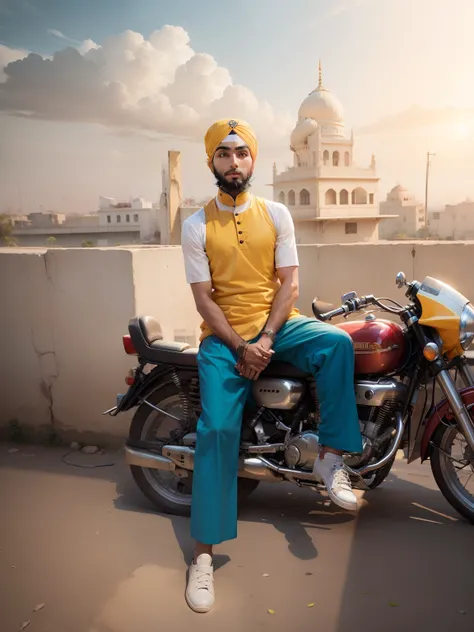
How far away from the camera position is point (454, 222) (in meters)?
54.7

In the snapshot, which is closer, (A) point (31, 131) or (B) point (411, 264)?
(B) point (411, 264)

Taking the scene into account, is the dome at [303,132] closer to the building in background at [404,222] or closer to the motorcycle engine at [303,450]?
the building in background at [404,222]

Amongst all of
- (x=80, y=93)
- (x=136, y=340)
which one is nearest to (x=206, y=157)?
(x=136, y=340)

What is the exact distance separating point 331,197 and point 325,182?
57.6 inches

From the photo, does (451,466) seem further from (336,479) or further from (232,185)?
(232,185)

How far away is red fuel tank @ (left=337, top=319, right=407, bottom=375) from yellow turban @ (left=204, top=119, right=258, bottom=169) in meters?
0.92

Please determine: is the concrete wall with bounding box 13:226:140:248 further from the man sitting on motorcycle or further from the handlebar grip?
the handlebar grip

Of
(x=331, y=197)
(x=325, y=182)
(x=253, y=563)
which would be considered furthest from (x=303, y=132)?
(x=253, y=563)

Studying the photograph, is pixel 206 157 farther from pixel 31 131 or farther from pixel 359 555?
pixel 31 131

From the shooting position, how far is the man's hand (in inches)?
96.3

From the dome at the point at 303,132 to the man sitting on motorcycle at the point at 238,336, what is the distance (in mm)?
44023

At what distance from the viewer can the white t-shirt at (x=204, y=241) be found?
8.46ft

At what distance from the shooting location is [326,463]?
2428 millimetres

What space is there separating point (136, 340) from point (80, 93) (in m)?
59.5
